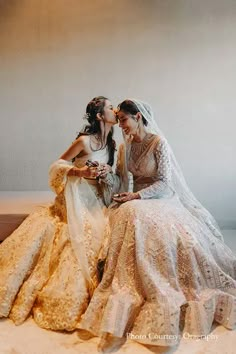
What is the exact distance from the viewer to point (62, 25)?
12.2 ft

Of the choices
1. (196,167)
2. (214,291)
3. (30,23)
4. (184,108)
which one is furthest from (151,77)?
(214,291)

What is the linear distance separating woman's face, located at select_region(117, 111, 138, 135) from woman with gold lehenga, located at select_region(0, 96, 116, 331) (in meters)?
0.07

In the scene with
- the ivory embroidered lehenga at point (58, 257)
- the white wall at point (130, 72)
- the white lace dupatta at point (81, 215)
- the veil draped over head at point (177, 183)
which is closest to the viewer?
the ivory embroidered lehenga at point (58, 257)

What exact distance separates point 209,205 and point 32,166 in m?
1.92

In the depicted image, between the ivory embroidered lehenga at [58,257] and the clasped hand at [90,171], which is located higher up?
the clasped hand at [90,171]

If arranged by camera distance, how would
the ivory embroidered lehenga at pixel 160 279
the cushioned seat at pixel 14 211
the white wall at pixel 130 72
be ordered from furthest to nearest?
the white wall at pixel 130 72, the cushioned seat at pixel 14 211, the ivory embroidered lehenga at pixel 160 279

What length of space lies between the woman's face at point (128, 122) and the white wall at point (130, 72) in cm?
173

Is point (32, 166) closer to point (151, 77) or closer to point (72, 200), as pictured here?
point (151, 77)

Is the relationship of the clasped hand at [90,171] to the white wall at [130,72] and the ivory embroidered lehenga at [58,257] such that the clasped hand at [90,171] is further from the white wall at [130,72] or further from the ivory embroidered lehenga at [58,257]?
the white wall at [130,72]

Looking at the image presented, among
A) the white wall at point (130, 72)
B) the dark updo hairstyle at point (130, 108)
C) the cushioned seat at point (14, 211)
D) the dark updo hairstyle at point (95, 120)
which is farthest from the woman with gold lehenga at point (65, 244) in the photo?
the white wall at point (130, 72)

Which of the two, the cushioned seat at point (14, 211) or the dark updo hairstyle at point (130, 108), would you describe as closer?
the dark updo hairstyle at point (130, 108)

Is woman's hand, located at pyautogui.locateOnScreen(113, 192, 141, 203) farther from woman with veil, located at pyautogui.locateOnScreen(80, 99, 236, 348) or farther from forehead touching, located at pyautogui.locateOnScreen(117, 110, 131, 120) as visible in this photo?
forehead touching, located at pyautogui.locateOnScreen(117, 110, 131, 120)

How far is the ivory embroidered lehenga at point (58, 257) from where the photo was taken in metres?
1.70

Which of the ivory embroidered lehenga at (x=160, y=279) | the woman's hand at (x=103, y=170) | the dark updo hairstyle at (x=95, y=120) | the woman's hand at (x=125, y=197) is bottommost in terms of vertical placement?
the ivory embroidered lehenga at (x=160, y=279)
